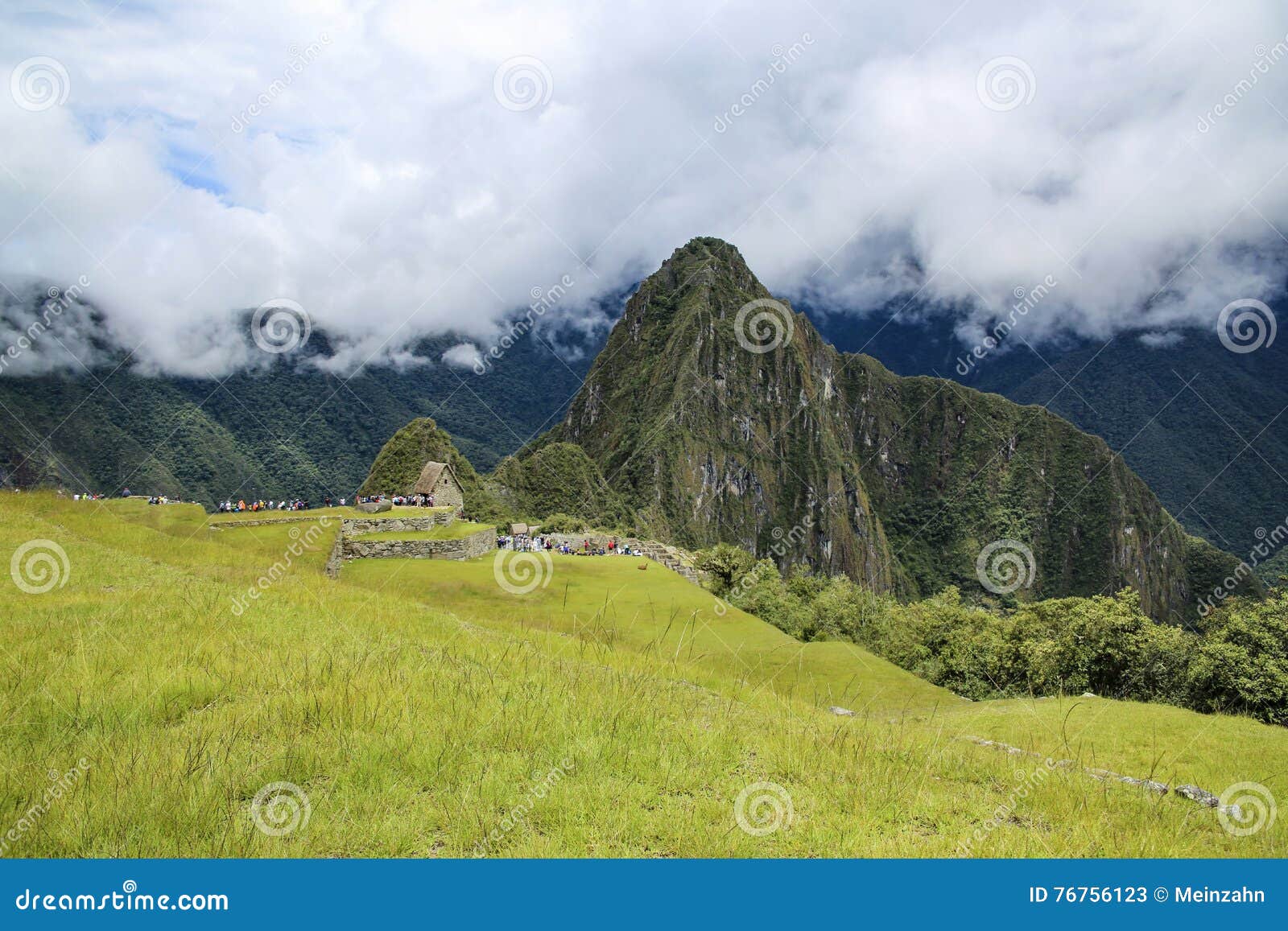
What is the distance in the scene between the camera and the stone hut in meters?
45.0

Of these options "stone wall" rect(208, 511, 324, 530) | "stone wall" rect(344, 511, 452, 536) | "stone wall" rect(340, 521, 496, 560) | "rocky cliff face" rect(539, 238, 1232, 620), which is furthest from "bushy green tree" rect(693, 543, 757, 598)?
"rocky cliff face" rect(539, 238, 1232, 620)

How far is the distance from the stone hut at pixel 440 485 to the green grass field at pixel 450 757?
36.6m

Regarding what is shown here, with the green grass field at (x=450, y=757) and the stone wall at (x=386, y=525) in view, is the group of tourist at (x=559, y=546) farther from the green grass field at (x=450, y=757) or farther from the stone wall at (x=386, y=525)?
the green grass field at (x=450, y=757)

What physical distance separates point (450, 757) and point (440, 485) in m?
43.1

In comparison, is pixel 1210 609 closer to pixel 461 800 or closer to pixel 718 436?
pixel 461 800

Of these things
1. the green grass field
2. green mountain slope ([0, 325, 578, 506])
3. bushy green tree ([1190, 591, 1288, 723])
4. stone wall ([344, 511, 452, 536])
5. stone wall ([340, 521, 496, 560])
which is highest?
green mountain slope ([0, 325, 578, 506])

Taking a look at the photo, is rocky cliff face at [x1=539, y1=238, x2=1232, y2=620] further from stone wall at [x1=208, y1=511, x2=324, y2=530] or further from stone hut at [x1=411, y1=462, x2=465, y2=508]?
stone wall at [x1=208, y1=511, x2=324, y2=530]

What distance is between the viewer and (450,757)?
4156mm

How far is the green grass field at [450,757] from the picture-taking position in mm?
3420

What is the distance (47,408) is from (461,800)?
449 feet

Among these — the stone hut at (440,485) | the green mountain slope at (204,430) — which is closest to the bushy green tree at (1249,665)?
the stone hut at (440,485)

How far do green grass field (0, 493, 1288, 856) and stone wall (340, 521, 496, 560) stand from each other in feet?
57.9

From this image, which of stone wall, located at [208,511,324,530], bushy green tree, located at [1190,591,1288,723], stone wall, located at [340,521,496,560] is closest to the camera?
bushy green tree, located at [1190,591,1288,723]

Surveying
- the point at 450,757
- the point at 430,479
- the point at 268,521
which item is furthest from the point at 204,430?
the point at 450,757
